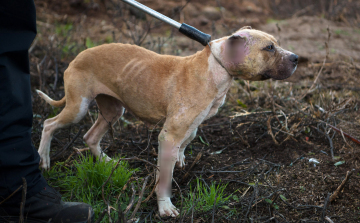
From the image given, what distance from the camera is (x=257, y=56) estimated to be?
97.5 inches

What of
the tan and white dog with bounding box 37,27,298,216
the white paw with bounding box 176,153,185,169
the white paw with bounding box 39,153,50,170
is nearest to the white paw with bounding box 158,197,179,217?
the tan and white dog with bounding box 37,27,298,216

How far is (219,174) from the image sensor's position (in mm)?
3191

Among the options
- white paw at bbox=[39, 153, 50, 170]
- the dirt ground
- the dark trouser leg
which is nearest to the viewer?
the dark trouser leg

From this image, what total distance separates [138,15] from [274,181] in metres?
6.81

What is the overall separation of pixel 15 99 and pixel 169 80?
1.20m

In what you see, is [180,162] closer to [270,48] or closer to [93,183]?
[93,183]

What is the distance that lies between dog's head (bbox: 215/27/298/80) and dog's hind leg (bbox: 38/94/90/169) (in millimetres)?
1437

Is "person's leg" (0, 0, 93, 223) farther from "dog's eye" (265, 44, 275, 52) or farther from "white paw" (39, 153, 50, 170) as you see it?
"dog's eye" (265, 44, 275, 52)

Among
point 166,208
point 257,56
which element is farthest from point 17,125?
point 257,56

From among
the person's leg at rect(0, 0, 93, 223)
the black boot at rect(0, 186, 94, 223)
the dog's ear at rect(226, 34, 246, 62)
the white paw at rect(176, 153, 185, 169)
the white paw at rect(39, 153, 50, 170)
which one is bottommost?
the white paw at rect(39, 153, 50, 170)

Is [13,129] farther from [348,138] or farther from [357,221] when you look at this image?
[348,138]

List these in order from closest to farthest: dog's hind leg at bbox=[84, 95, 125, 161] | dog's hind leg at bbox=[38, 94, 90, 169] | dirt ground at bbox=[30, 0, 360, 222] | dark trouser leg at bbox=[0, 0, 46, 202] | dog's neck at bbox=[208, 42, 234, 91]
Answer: dark trouser leg at bbox=[0, 0, 46, 202] → dog's neck at bbox=[208, 42, 234, 91] → dirt ground at bbox=[30, 0, 360, 222] → dog's hind leg at bbox=[38, 94, 90, 169] → dog's hind leg at bbox=[84, 95, 125, 161]

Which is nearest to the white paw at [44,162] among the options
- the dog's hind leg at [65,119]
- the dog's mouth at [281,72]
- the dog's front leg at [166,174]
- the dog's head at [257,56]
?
the dog's hind leg at [65,119]

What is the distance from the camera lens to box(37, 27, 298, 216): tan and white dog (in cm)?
249
